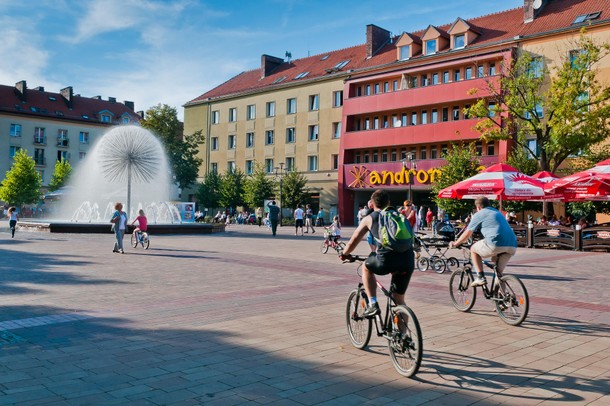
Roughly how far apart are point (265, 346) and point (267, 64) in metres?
57.8

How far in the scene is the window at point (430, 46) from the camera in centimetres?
4547

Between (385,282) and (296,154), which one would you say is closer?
(385,282)

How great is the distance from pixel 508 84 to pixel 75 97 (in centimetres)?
7236

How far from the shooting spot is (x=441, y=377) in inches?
203

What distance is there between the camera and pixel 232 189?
5712 centimetres

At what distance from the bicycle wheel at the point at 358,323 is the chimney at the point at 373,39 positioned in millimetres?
47402

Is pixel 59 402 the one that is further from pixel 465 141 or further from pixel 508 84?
pixel 465 141

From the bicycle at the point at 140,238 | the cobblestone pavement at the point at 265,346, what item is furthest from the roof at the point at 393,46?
the cobblestone pavement at the point at 265,346

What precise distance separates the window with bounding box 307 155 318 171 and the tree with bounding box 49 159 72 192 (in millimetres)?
36964

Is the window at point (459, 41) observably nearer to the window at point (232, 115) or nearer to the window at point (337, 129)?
the window at point (337, 129)

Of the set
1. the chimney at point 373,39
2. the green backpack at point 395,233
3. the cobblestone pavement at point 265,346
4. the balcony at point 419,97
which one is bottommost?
the cobblestone pavement at point 265,346

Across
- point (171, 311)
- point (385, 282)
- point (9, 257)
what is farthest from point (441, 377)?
point (9, 257)

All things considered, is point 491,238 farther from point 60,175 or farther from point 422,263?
point 60,175

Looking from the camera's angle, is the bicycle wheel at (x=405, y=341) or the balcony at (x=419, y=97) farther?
the balcony at (x=419, y=97)
